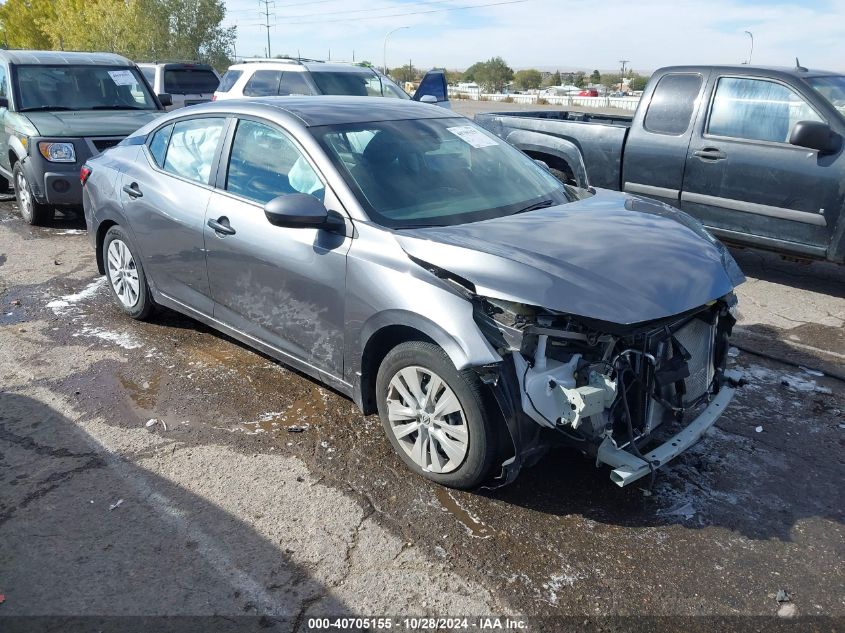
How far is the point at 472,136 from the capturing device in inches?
181

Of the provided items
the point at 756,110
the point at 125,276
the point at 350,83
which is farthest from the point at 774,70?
the point at 350,83

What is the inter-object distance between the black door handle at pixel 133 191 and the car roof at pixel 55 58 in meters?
5.27

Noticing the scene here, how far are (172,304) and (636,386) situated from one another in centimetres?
332

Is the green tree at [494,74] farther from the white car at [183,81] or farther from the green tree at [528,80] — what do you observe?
the white car at [183,81]

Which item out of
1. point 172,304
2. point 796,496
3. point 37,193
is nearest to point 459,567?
point 796,496

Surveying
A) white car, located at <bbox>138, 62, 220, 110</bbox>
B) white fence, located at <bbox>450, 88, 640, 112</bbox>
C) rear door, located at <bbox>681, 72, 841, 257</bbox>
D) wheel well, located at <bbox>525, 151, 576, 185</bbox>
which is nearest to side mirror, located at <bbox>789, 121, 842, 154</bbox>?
rear door, located at <bbox>681, 72, 841, 257</bbox>

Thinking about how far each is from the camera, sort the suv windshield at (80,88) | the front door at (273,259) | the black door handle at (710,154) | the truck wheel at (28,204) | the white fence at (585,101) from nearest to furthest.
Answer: the front door at (273,259), the black door handle at (710,154), the truck wheel at (28,204), the suv windshield at (80,88), the white fence at (585,101)

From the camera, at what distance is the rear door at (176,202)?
4.61 m

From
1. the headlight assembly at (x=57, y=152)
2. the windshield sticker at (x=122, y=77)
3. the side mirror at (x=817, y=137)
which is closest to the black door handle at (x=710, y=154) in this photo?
the side mirror at (x=817, y=137)

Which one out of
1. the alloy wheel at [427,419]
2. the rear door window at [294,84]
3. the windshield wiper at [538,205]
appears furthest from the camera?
the rear door window at [294,84]

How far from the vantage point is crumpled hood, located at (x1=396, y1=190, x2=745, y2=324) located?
3049mm

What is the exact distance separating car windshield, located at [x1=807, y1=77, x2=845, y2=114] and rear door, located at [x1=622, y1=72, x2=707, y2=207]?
973mm

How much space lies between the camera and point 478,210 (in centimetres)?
396

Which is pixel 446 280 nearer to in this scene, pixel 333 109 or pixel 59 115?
pixel 333 109
